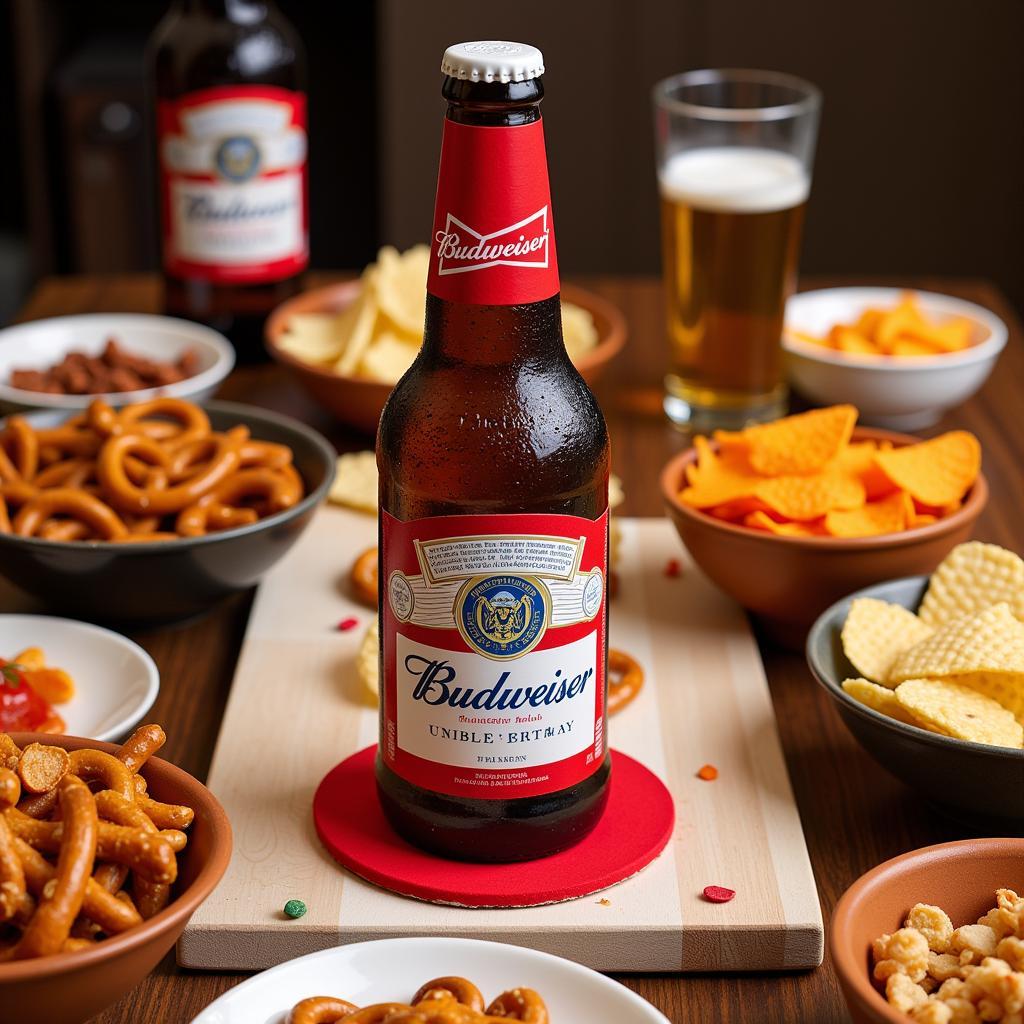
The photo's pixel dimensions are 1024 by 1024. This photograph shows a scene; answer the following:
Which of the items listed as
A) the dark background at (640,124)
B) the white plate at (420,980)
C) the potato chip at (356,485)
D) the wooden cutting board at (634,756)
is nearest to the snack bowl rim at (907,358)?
the wooden cutting board at (634,756)

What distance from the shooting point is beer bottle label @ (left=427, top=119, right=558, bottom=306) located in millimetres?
935

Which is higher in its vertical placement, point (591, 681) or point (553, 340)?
point (553, 340)

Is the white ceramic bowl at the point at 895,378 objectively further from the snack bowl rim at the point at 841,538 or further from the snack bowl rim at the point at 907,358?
the snack bowl rim at the point at 841,538

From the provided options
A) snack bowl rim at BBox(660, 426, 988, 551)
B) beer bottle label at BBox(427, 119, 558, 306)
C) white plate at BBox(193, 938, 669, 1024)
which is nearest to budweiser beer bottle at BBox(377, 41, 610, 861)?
beer bottle label at BBox(427, 119, 558, 306)

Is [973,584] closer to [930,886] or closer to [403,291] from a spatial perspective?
[930,886]

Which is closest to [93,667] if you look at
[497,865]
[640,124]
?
[497,865]

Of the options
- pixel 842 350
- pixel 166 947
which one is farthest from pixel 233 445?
pixel 842 350

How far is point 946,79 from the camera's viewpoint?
3.63 meters

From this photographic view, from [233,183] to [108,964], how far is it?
133 centimetres

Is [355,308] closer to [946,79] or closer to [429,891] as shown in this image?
[429,891]

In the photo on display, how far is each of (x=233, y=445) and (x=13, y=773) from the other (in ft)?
1.98

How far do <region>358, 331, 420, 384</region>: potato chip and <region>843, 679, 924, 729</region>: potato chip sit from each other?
0.82 meters

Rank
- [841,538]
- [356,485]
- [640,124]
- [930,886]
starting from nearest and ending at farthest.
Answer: [930,886] → [841,538] → [356,485] → [640,124]

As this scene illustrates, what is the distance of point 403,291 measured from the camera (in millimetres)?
1916
